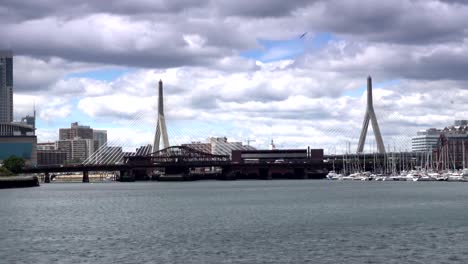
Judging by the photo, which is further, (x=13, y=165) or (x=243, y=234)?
(x=13, y=165)

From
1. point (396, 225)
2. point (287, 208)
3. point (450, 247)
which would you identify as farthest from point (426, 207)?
point (450, 247)

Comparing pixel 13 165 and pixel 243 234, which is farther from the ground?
pixel 13 165

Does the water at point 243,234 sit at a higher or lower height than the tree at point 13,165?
lower

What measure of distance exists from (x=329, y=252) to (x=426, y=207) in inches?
A: 1324

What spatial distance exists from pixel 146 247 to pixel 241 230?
9.56m

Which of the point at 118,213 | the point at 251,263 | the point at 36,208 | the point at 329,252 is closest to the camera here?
the point at 251,263

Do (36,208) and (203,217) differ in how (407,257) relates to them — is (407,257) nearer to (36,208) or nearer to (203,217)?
(203,217)

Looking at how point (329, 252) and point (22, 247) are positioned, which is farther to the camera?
point (22, 247)

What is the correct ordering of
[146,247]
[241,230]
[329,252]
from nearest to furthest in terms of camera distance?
[329,252]
[146,247]
[241,230]

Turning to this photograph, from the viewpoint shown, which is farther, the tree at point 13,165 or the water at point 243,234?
the tree at point 13,165

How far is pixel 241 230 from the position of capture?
172ft

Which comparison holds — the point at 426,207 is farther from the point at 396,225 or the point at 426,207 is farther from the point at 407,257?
the point at 407,257

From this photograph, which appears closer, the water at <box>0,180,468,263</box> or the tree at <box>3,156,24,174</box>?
the water at <box>0,180,468,263</box>

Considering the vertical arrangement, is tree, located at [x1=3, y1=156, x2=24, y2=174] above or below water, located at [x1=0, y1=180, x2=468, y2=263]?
above
